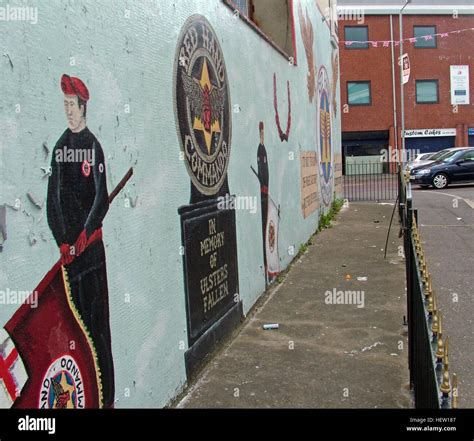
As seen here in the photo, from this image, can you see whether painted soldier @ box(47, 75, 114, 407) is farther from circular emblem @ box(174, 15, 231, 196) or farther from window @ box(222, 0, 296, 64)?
window @ box(222, 0, 296, 64)

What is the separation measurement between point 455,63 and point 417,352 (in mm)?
32895

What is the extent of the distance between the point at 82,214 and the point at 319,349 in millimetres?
2756

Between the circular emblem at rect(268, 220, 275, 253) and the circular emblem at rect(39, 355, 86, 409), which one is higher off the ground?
the circular emblem at rect(268, 220, 275, 253)

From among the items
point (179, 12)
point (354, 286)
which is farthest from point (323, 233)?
point (179, 12)

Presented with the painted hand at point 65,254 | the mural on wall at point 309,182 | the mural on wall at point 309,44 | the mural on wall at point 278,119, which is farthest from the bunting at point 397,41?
the painted hand at point 65,254

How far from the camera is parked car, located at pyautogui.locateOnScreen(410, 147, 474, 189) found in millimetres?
21734

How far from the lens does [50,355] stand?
265cm

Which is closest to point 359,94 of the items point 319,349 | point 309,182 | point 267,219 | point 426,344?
point 309,182

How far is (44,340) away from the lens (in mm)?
2605

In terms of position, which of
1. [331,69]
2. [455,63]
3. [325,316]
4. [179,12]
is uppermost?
[455,63]

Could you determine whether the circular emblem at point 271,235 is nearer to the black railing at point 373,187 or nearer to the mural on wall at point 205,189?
the mural on wall at point 205,189

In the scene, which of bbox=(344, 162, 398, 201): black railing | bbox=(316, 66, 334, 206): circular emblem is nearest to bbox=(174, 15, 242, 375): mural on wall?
bbox=(316, 66, 334, 206): circular emblem

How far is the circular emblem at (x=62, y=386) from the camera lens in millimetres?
2600
